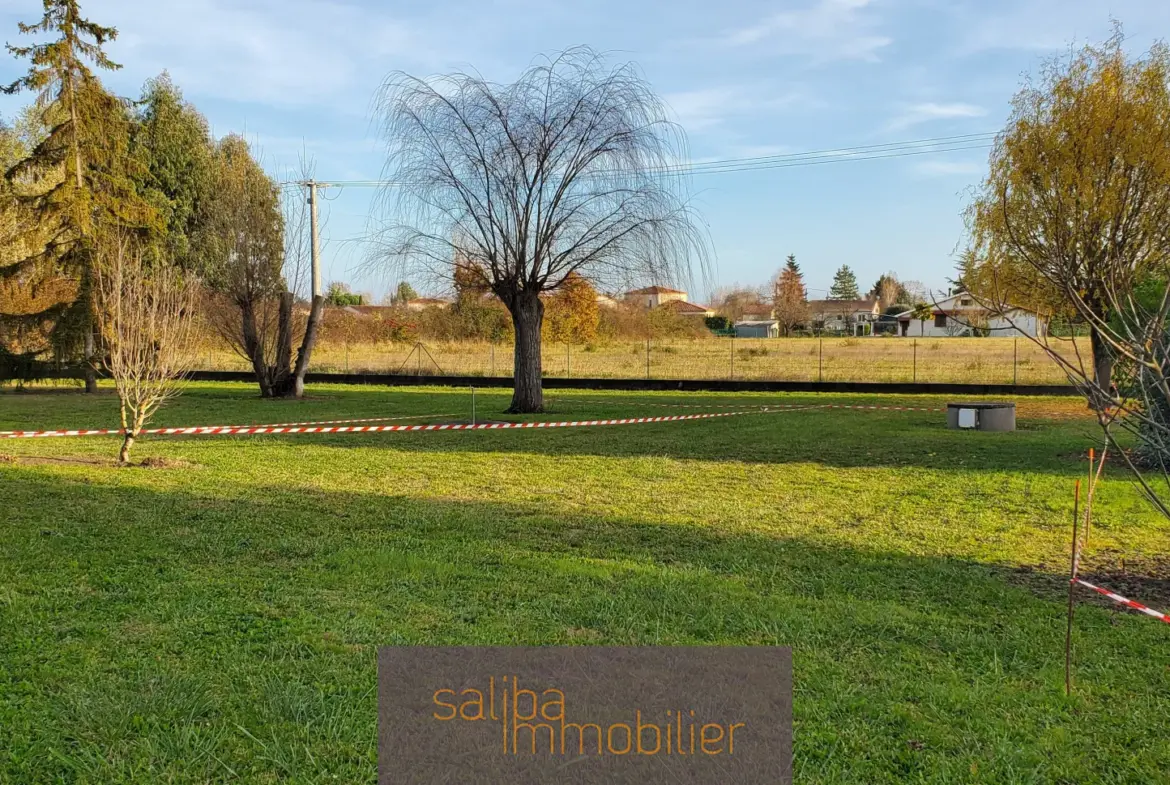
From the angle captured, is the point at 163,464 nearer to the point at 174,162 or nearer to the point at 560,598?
the point at 560,598

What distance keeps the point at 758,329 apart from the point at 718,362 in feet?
167

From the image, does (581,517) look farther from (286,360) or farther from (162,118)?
(162,118)

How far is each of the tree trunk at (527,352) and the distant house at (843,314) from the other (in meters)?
56.9

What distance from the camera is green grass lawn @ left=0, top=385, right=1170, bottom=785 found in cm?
307

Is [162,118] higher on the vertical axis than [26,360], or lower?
higher

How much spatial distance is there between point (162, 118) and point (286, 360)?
1488cm

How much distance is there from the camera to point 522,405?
1795cm

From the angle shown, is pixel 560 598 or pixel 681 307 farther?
pixel 681 307

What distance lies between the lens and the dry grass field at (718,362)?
85.3ft

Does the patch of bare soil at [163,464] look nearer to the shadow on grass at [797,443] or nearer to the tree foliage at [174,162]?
the shadow on grass at [797,443]

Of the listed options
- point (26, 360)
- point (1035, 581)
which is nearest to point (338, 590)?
point (1035, 581)

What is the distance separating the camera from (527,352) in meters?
17.6

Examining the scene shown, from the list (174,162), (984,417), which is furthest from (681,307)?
(984,417)

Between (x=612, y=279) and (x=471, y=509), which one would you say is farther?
(x=612, y=279)
